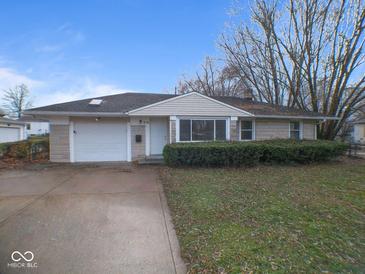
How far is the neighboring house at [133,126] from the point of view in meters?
9.71

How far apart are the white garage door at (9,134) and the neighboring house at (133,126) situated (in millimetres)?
9537

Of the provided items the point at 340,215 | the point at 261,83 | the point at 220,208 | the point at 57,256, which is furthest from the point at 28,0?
the point at 261,83

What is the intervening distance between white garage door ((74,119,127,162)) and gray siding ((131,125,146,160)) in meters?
0.43

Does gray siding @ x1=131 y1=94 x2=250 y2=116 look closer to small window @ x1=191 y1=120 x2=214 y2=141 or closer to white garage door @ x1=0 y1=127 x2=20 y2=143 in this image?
small window @ x1=191 y1=120 x2=214 y2=141

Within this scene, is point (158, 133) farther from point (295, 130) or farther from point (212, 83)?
point (212, 83)

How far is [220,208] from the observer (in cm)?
425

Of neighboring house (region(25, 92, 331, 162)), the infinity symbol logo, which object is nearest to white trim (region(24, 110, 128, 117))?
neighboring house (region(25, 92, 331, 162))

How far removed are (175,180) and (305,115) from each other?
393 inches

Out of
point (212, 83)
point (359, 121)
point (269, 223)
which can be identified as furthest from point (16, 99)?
point (359, 121)

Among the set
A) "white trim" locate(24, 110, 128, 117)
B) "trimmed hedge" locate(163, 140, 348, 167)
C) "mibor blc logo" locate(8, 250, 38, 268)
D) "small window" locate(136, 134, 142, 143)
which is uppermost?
"white trim" locate(24, 110, 128, 117)

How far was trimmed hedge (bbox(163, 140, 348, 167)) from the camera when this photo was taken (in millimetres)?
8398

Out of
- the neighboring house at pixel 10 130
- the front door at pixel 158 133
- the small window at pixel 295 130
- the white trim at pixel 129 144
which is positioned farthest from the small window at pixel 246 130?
the neighboring house at pixel 10 130

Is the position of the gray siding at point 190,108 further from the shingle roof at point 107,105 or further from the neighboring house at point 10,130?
the neighboring house at point 10,130

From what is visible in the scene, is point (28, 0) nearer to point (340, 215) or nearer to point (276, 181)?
point (276, 181)
